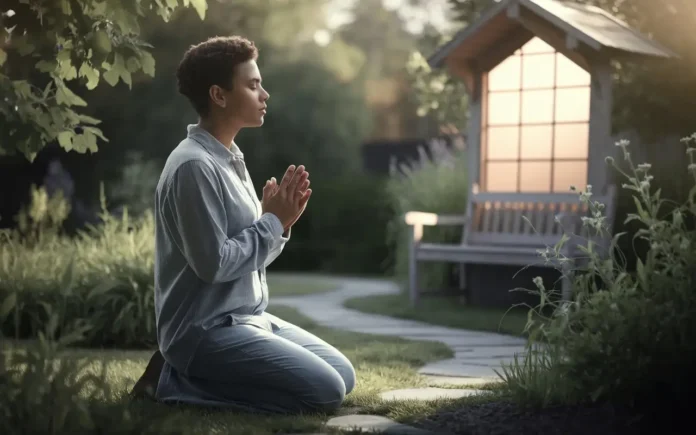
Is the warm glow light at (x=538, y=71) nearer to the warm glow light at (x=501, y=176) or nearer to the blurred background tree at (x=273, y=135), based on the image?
the warm glow light at (x=501, y=176)

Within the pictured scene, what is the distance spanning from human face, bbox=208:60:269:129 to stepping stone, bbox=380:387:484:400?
4.18 ft

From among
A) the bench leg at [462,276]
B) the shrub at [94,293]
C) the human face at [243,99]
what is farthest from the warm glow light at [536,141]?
the human face at [243,99]

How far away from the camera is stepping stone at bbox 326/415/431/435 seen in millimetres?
2971

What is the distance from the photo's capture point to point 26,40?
3.72 metres

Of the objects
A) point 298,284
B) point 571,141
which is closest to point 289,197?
point 571,141

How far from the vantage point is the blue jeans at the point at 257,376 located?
338 centimetres

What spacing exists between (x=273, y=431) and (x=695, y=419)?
142cm

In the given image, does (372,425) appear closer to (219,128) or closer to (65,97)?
(219,128)

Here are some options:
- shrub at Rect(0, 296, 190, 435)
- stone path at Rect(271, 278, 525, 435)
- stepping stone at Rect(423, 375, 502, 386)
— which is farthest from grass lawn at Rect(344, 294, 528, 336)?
shrub at Rect(0, 296, 190, 435)

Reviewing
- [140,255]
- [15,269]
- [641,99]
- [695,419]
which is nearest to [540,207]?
[641,99]

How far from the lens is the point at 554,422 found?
2.96 m

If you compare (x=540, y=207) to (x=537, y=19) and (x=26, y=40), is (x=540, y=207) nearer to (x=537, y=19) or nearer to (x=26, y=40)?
(x=537, y=19)

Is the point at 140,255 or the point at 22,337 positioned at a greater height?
the point at 140,255

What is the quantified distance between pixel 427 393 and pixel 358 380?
1.46ft
